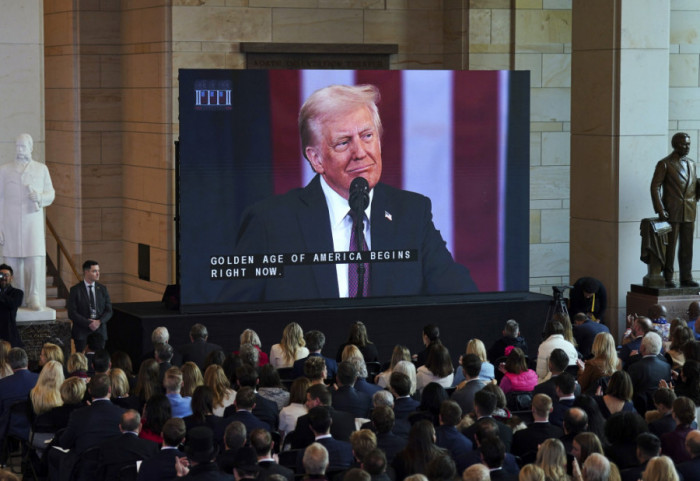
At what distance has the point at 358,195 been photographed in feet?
55.0

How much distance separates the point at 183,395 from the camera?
1109 centimetres

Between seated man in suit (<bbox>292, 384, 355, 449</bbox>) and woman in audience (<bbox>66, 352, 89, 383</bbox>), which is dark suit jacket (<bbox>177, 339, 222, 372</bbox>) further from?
seated man in suit (<bbox>292, 384, 355, 449</bbox>)

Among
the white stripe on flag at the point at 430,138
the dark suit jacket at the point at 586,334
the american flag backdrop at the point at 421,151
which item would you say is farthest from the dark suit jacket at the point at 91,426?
the white stripe on flag at the point at 430,138

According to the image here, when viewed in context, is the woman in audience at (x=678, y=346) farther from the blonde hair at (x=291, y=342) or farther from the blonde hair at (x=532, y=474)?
the blonde hair at (x=532, y=474)

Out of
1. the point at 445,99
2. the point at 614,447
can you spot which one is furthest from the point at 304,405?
the point at 445,99

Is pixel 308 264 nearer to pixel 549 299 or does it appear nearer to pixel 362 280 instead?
pixel 362 280

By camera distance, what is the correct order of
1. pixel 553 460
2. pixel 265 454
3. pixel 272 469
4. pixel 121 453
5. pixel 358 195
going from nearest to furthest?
pixel 553 460 < pixel 272 469 < pixel 265 454 < pixel 121 453 < pixel 358 195

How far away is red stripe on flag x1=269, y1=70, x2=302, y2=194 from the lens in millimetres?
16375

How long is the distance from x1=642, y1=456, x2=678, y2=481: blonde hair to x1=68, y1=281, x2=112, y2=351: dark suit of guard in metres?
8.75

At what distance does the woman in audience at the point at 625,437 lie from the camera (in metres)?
9.14

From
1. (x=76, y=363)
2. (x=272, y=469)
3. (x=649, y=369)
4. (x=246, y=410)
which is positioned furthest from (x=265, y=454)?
(x=649, y=369)

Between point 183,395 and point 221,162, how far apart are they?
18.3ft

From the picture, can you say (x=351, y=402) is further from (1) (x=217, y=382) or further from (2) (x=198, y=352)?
(2) (x=198, y=352)

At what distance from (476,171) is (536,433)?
321 inches
